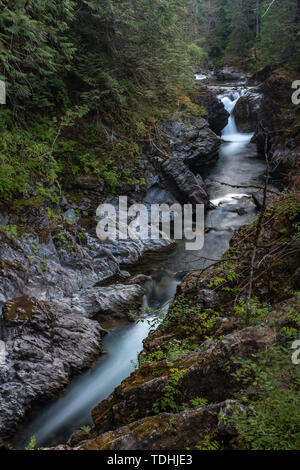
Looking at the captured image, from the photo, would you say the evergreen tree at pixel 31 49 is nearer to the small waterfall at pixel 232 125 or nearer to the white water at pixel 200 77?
the small waterfall at pixel 232 125

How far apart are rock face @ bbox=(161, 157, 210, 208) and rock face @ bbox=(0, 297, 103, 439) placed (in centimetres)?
768

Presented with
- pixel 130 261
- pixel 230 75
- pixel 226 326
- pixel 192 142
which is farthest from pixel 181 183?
pixel 230 75

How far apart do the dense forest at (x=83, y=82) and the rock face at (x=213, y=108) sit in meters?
6.39

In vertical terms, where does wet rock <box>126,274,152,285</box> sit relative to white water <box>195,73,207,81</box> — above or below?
below

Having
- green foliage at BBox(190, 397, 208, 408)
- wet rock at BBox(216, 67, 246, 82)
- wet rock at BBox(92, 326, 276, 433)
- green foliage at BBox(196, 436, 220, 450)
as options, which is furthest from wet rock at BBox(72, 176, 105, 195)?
wet rock at BBox(216, 67, 246, 82)

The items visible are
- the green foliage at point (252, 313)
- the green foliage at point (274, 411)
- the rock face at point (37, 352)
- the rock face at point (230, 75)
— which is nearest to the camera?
the green foliage at point (274, 411)

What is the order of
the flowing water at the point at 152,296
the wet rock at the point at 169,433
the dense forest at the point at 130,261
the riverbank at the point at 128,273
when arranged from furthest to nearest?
the flowing water at the point at 152,296, the riverbank at the point at 128,273, the dense forest at the point at 130,261, the wet rock at the point at 169,433

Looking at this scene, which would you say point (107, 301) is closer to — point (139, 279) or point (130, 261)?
point (139, 279)

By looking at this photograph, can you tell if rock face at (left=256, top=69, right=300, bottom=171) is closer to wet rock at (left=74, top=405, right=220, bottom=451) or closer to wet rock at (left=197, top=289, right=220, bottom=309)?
wet rock at (left=197, top=289, right=220, bottom=309)

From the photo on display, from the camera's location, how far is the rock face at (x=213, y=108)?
20422mm

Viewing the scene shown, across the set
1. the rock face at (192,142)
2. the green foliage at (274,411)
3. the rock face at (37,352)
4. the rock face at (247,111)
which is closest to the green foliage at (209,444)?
the green foliage at (274,411)

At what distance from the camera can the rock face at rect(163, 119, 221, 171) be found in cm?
1488
